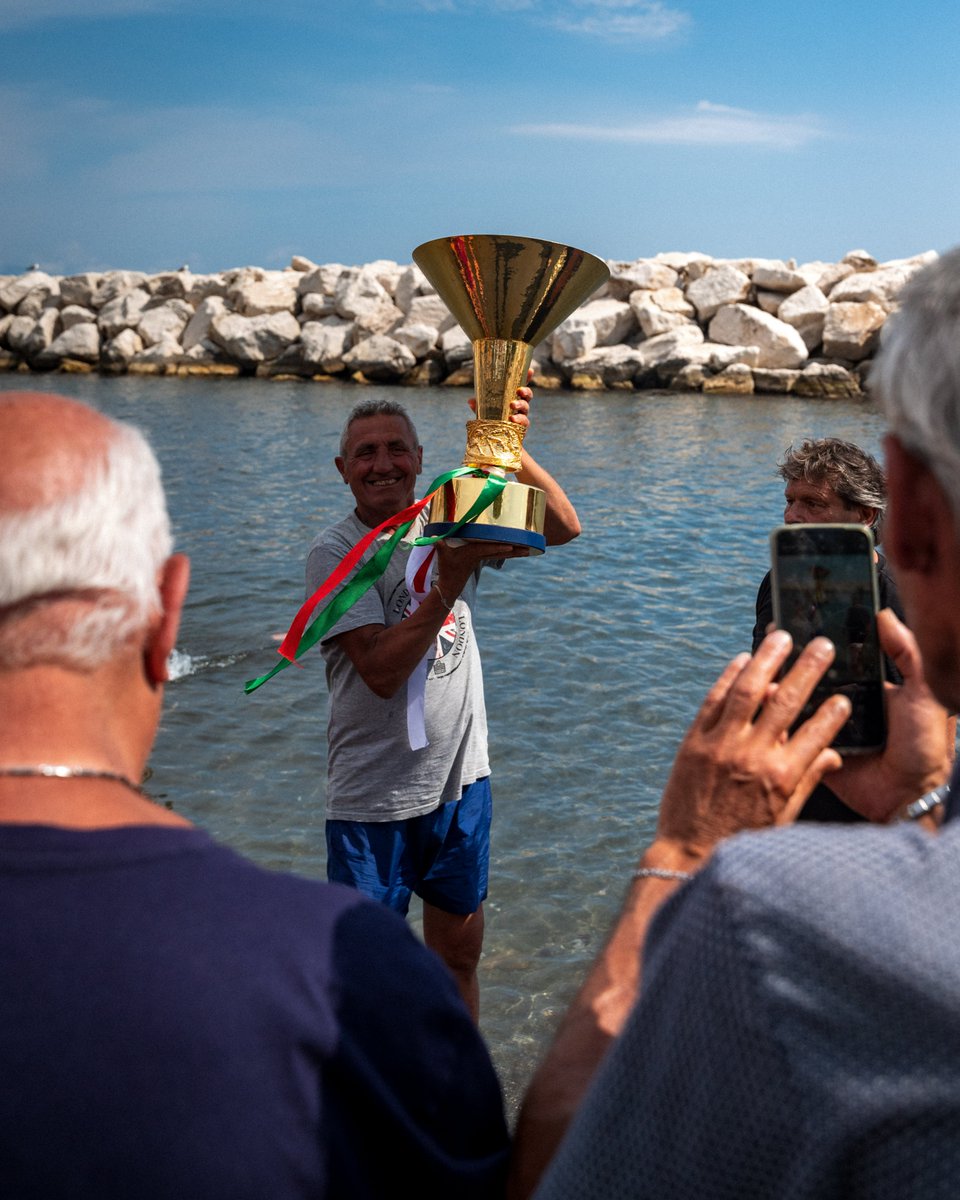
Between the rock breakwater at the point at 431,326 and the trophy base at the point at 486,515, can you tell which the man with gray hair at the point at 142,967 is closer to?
the trophy base at the point at 486,515

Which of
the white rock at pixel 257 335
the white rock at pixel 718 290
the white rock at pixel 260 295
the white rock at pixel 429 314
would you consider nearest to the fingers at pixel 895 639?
the white rock at pixel 718 290

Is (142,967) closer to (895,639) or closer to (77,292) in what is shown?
(895,639)

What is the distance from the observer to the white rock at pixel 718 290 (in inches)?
1409

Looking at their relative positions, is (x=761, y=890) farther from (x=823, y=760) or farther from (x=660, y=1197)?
(x=823, y=760)

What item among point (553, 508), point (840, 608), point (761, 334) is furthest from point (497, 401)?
point (761, 334)

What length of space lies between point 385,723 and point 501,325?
123cm

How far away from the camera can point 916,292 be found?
109 centimetres

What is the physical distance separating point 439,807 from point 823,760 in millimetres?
2369

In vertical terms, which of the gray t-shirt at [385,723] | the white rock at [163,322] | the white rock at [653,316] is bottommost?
the gray t-shirt at [385,723]

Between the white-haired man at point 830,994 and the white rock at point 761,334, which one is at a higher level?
the white rock at point 761,334

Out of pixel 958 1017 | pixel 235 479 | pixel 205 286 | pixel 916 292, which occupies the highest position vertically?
pixel 205 286

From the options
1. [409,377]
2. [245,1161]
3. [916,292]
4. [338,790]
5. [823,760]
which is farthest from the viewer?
[409,377]

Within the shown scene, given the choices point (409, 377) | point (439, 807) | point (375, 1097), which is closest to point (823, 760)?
point (375, 1097)

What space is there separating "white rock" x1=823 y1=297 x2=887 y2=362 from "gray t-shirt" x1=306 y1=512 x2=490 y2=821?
31.9 meters
